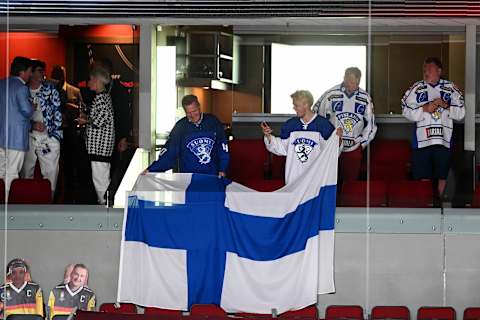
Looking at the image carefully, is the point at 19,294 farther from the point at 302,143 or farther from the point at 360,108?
the point at 360,108

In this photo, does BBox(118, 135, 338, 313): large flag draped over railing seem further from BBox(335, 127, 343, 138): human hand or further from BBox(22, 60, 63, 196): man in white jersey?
BBox(22, 60, 63, 196): man in white jersey

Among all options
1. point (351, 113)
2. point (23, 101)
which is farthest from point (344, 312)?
point (23, 101)

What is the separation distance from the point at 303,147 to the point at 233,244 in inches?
36.7

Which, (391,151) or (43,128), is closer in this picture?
(43,128)

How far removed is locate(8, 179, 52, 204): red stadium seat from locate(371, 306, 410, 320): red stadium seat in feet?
9.16

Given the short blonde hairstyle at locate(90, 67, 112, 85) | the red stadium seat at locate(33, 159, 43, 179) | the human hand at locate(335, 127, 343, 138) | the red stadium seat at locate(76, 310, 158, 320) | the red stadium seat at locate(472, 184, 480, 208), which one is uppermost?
the short blonde hairstyle at locate(90, 67, 112, 85)

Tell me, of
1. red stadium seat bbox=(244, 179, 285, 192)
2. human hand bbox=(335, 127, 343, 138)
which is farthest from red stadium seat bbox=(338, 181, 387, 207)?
red stadium seat bbox=(244, 179, 285, 192)

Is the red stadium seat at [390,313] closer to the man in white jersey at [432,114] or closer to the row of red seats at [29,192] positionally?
the man in white jersey at [432,114]

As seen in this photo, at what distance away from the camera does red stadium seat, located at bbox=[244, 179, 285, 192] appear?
34.8 ft

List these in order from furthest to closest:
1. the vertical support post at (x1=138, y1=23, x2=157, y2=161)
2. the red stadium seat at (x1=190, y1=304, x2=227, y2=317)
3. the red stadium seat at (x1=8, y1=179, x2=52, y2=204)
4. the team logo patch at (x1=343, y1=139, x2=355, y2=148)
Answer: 1. the vertical support post at (x1=138, y1=23, x2=157, y2=161)
2. the team logo patch at (x1=343, y1=139, x2=355, y2=148)
3. the red stadium seat at (x1=8, y1=179, x2=52, y2=204)
4. the red stadium seat at (x1=190, y1=304, x2=227, y2=317)

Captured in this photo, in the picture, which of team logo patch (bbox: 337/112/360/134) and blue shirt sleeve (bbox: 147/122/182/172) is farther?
team logo patch (bbox: 337/112/360/134)

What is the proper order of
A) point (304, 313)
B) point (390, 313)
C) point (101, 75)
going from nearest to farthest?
1. point (390, 313)
2. point (304, 313)
3. point (101, 75)

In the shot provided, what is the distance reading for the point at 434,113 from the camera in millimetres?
11086

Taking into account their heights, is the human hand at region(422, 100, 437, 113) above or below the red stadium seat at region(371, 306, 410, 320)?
above
